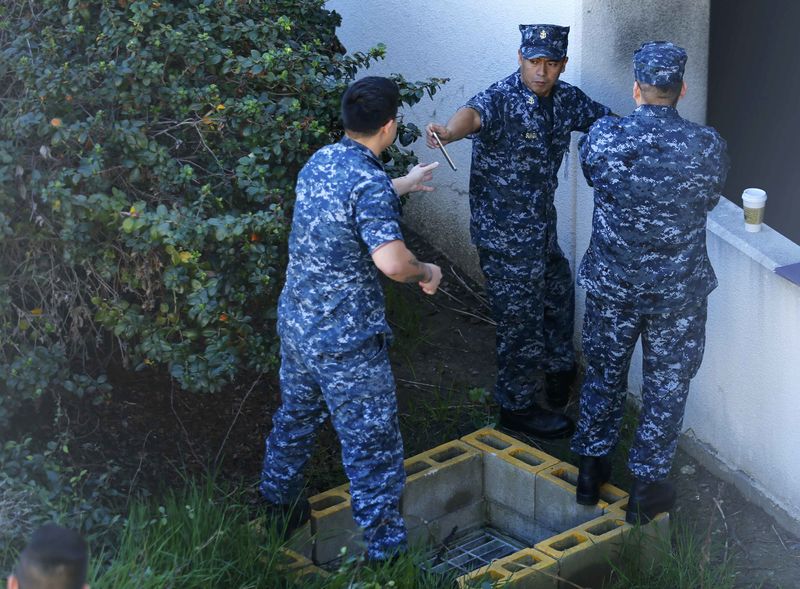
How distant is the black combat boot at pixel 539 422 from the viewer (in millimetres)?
5742

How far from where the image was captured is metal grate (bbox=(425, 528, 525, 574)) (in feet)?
16.3

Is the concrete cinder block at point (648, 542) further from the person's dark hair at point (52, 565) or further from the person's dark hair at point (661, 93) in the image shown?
the person's dark hair at point (52, 565)

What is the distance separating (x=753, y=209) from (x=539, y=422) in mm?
1491

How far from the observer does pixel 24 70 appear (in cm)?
479

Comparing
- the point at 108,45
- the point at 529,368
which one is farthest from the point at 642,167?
the point at 108,45

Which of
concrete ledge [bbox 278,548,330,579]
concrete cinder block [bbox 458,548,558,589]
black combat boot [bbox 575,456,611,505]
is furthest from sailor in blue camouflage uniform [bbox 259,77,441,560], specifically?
black combat boot [bbox 575,456,611,505]

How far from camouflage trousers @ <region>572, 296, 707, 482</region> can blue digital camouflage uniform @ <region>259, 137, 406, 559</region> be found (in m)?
0.92

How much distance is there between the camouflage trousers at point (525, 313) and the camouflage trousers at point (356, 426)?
1.28 meters

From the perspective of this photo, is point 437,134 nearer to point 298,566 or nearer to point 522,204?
point 522,204

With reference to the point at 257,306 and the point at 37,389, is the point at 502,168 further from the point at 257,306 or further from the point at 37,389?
the point at 37,389

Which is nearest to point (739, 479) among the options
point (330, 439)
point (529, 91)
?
point (330, 439)

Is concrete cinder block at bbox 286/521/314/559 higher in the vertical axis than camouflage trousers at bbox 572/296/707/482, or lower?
lower

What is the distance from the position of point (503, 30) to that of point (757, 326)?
7.42 feet

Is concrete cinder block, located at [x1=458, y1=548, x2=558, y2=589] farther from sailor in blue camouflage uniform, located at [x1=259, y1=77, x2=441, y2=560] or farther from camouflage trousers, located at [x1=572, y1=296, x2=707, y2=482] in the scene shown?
camouflage trousers, located at [x1=572, y1=296, x2=707, y2=482]
